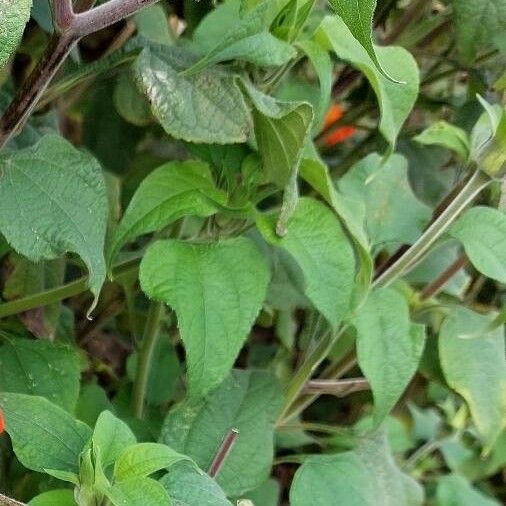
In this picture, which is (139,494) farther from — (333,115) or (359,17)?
(333,115)

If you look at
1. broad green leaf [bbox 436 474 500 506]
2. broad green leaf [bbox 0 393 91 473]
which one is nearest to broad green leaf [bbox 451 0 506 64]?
broad green leaf [bbox 0 393 91 473]

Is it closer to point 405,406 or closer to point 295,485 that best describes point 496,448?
point 405,406

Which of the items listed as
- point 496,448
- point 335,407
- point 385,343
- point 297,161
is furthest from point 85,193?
point 496,448

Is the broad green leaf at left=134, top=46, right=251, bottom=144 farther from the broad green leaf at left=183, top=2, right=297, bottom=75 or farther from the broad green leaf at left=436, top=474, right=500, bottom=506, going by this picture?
the broad green leaf at left=436, top=474, right=500, bottom=506

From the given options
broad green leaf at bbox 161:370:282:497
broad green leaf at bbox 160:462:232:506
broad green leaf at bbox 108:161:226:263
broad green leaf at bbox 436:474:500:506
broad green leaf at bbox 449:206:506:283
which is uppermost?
broad green leaf at bbox 108:161:226:263

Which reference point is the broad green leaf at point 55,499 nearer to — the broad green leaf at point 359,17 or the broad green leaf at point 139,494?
the broad green leaf at point 139,494

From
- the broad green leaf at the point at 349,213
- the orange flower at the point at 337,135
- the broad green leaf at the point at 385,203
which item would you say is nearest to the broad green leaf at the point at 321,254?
the broad green leaf at the point at 349,213

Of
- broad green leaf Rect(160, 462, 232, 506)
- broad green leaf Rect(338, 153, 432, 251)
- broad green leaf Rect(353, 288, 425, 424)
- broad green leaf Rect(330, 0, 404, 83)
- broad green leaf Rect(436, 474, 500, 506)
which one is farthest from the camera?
broad green leaf Rect(436, 474, 500, 506)
